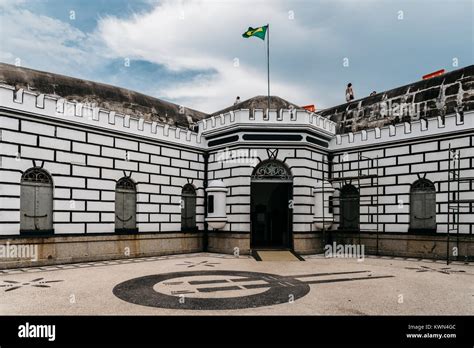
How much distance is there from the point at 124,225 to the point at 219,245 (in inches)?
218

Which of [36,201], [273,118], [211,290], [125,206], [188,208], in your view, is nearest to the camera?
[211,290]

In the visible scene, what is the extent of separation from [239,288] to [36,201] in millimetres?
10044

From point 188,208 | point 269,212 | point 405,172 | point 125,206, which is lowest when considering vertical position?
point 269,212

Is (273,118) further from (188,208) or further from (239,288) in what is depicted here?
(239,288)

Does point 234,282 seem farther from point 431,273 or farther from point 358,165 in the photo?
point 358,165

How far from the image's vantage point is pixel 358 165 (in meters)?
21.8

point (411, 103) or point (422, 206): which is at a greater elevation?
point (411, 103)

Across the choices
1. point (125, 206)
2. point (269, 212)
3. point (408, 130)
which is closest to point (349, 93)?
point (408, 130)

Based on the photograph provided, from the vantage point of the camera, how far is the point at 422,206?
1906cm

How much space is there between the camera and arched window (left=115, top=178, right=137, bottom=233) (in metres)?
18.6

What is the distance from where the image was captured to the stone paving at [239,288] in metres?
8.76
